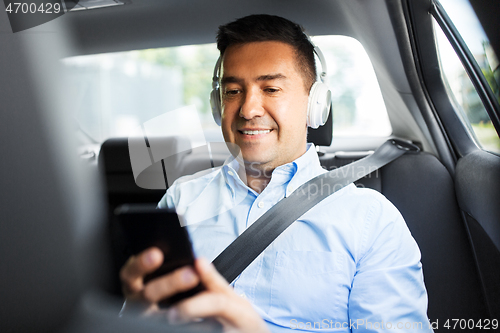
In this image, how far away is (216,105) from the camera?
4.21 ft

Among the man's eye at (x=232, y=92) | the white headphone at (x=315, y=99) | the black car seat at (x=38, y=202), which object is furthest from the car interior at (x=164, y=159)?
the man's eye at (x=232, y=92)

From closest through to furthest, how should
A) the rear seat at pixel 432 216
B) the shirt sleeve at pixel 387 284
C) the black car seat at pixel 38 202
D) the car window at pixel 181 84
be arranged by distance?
the black car seat at pixel 38 202 < the shirt sleeve at pixel 387 284 < the rear seat at pixel 432 216 < the car window at pixel 181 84

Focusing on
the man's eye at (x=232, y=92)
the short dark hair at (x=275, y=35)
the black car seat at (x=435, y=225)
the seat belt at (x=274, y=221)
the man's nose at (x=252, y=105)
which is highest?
→ the short dark hair at (x=275, y=35)

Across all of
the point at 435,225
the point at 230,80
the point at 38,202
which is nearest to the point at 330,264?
the point at 435,225

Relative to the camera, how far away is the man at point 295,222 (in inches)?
37.2

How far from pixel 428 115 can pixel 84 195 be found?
146 cm

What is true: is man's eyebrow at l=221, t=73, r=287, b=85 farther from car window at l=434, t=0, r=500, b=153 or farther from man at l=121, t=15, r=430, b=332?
car window at l=434, t=0, r=500, b=153

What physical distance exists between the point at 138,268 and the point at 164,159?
0.98 meters

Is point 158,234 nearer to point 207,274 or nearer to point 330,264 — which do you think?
point 207,274

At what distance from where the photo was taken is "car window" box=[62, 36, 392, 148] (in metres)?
1.41

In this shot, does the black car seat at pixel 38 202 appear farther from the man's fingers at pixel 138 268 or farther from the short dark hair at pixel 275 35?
the short dark hair at pixel 275 35

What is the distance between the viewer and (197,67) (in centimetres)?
157

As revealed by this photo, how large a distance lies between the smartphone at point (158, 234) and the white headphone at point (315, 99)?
0.81 m

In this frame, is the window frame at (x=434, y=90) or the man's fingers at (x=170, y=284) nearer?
the man's fingers at (x=170, y=284)
